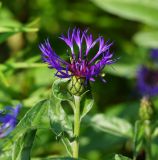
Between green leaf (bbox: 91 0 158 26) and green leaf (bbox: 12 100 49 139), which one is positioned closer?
green leaf (bbox: 12 100 49 139)

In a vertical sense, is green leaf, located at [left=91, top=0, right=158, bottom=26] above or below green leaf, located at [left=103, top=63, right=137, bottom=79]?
above

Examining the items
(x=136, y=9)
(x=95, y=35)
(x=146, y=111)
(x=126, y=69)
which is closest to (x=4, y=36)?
(x=146, y=111)

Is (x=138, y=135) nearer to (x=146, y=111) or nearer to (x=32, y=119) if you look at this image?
(x=146, y=111)

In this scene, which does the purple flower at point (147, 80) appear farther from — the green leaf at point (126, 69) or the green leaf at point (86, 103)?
the green leaf at point (86, 103)

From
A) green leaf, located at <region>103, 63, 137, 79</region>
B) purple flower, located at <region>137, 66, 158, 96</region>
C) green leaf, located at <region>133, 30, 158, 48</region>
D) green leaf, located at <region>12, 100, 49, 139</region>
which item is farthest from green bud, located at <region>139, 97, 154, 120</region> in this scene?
purple flower, located at <region>137, 66, 158, 96</region>

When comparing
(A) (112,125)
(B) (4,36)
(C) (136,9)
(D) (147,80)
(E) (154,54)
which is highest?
(B) (4,36)

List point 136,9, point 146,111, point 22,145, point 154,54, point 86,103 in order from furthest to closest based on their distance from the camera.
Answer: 1. point 154,54
2. point 136,9
3. point 146,111
4. point 86,103
5. point 22,145

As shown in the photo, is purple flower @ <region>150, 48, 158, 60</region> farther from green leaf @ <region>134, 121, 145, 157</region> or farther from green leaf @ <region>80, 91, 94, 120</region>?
green leaf @ <region>80, 91, 94, 120</region>
